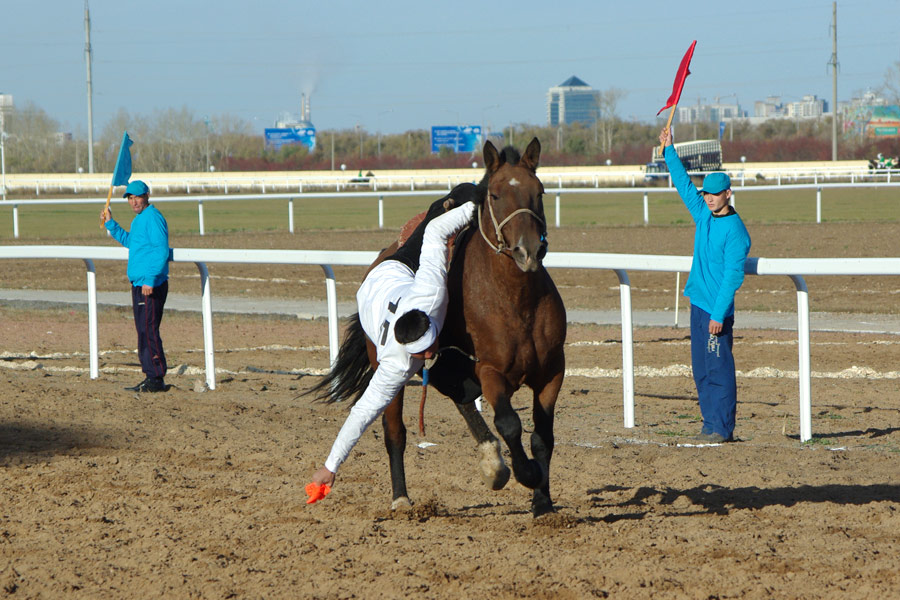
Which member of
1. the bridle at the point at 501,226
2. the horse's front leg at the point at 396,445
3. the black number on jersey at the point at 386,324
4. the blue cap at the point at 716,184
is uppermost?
the blue cap at the point at 716,184

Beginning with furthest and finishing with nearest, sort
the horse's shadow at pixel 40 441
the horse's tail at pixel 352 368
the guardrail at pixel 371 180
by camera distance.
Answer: the guardrail at pixel 371 180 < the horse's shadow at pixel 40 441 < the horse's tail at pixel 352 368

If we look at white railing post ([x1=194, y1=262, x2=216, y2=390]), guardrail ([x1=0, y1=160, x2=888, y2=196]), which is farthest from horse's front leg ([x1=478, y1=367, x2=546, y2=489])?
guardrail ([x1=0, y1=160, x2=888, y2=196])

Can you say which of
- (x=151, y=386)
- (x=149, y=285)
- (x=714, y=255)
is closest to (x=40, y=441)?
(x=151, y=386)

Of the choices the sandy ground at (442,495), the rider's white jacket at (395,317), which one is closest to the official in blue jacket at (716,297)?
the sandy ground at (442,495)

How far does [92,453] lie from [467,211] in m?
2.92

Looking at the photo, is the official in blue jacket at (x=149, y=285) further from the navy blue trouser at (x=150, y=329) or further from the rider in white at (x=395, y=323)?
the rider in white at (x=395, y=323)

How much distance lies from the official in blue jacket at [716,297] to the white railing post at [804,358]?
1.17ft

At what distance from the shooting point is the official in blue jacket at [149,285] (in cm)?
806

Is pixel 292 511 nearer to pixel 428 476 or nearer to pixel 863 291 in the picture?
pixel 428 476

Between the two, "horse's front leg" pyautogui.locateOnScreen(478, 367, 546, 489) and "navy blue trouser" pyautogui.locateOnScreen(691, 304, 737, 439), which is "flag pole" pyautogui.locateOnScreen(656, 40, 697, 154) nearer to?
"navy blue trouser" pyautogui.locateOnScreen(691, 304, 737, 439)

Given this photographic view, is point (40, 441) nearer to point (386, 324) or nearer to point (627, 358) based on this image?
point (386, 324)

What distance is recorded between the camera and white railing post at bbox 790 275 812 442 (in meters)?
6.09

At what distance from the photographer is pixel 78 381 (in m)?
8.47

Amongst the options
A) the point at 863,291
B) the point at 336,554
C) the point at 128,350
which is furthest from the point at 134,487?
the point at 863,291
